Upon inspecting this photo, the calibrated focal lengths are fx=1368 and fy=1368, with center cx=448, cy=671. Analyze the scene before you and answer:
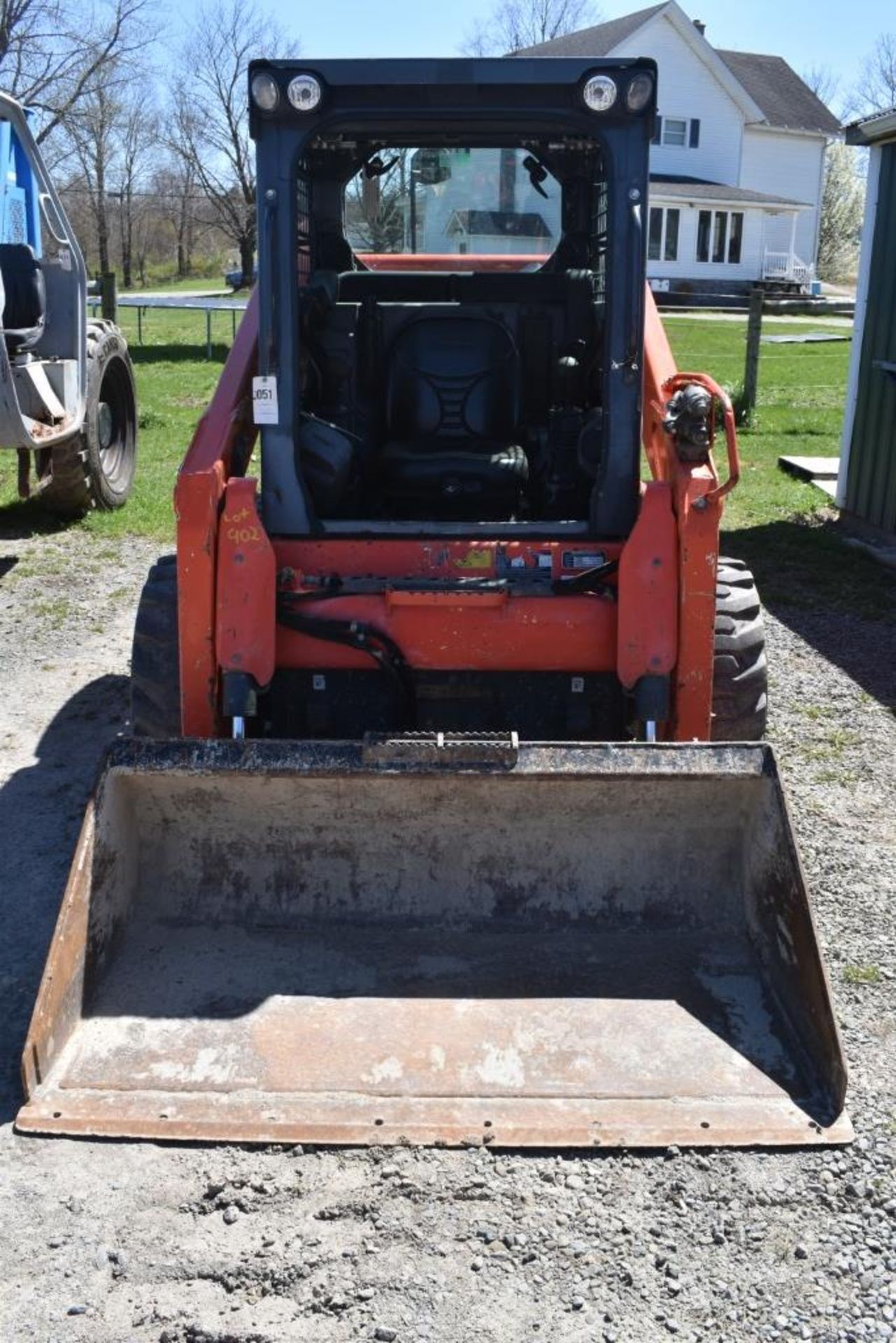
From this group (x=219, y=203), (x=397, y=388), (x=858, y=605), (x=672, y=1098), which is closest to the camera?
(x=672, y=1098)

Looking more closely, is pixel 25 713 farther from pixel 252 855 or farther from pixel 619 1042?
pixel 619 1042

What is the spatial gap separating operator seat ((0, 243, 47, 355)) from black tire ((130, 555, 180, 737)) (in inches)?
172

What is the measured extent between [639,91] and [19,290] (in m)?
5.40

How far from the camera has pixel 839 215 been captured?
56969 millimetres

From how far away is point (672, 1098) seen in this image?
324 centimetres

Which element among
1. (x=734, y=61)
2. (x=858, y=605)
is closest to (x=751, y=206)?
(x=734, y=61)

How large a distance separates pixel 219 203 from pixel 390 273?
29335mm

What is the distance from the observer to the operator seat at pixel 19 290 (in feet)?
27.2

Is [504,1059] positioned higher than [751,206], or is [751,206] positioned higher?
[751,206]

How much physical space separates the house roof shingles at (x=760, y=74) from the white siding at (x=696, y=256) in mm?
3868

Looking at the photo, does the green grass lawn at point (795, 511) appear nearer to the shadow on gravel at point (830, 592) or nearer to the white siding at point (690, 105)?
the shadow on gravel at point (830, 592)

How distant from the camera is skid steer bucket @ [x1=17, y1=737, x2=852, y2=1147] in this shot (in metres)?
3.22

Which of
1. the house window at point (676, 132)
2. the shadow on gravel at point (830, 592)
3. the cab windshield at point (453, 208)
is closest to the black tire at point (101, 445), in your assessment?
the cab windshield at point (453, 208)

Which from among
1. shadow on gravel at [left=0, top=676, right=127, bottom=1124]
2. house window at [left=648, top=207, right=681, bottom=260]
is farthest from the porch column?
shadow on gravel at [left=0, top=676, right=127, bottom=1124]
